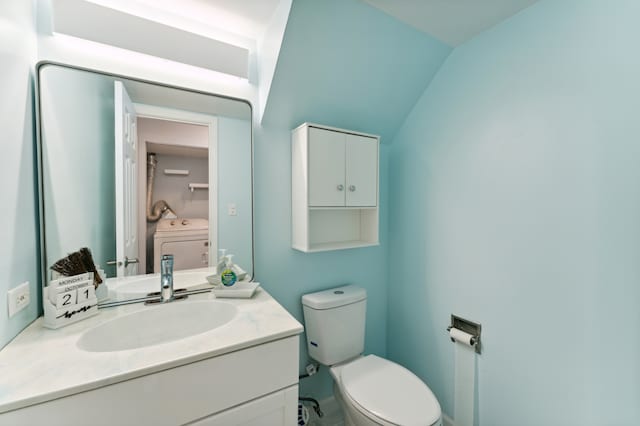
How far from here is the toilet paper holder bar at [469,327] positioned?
4.56 ft

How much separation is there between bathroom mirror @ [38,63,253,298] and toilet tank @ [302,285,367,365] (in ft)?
1.61

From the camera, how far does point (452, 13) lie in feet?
4.10

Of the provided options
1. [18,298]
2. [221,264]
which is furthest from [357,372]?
[18,298]

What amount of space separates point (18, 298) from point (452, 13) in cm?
202

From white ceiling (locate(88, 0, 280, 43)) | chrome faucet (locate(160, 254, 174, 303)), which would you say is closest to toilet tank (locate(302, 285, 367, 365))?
chrome faucet (locate(160, 254, 174, 303))

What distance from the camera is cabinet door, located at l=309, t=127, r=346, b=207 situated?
145cm

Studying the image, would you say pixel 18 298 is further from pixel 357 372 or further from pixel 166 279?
pixel 357 372

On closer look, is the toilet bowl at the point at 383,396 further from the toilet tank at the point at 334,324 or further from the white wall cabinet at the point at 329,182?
the white wall cabinet at the point at 329,182

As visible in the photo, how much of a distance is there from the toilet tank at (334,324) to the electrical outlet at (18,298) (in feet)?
3.68

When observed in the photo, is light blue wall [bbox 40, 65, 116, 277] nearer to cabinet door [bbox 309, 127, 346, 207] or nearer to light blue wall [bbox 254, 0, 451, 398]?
light blue wall [bbox 254, 0, 451, 398]

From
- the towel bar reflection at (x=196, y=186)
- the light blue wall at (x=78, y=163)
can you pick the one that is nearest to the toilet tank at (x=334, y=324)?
the towel bar reflection at (x=196, y=186)

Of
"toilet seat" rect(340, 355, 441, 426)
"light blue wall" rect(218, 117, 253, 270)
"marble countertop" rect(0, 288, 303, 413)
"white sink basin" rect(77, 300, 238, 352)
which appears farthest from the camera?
"light blue wall" rect(218, 117, 253, 270)

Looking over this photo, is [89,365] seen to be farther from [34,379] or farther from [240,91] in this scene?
[240,91]

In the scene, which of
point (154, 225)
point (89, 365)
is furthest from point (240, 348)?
point (154, 225)
